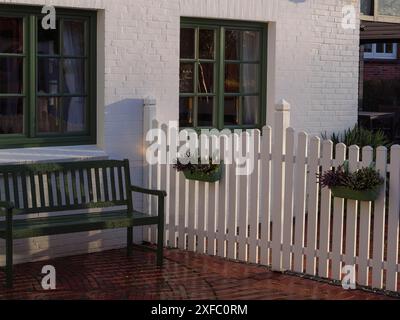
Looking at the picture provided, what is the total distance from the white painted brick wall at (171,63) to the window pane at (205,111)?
0.53 metres

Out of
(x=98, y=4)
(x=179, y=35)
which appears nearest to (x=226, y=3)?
(x=179, y=35)

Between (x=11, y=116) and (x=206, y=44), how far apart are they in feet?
8.67

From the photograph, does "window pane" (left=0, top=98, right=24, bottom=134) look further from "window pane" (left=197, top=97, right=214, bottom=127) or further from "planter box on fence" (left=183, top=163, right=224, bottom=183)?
"window pane" (left=197, top=97, right=214, bottom=127)

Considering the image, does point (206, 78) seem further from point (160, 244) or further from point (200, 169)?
point (160, 244)

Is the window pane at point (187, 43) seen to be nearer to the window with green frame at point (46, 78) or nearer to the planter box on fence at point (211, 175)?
the window with green frame at point (46, 78)

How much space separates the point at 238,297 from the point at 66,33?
134 inches

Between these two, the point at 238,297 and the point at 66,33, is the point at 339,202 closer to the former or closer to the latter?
the point at 238,297

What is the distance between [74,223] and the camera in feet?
25.7

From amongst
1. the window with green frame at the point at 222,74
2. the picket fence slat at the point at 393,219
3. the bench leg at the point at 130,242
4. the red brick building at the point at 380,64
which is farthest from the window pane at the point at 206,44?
the red brick building at the point at 380,64

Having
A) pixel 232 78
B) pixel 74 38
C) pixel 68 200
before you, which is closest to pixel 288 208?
pixel 68 200

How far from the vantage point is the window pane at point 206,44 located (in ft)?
33.1

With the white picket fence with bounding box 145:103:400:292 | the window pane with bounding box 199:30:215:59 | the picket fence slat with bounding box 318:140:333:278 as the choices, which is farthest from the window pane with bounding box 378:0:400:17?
the picket fence slat with bounding box 318:140:333:278

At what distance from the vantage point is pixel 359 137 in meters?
11.5

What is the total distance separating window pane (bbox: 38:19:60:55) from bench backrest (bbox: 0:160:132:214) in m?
1.24
